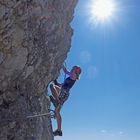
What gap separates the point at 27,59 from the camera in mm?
17609

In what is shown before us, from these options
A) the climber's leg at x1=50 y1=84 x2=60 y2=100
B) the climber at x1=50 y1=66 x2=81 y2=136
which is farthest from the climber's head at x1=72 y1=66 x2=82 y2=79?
the climber's leg at x1=50 y1=84 x2=60 y2=100

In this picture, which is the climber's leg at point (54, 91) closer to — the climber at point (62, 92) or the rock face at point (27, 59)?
the climber at point (62, 92)

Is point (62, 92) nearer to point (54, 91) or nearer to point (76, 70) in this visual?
point (54, 91)

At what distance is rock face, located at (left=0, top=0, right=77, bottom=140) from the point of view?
635 inches

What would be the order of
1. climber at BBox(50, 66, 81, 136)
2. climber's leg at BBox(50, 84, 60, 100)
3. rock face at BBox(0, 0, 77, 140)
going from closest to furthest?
rock face at BBox(0, 0, 77, 140) < climber at BBox(50, 66, 81, 136) < climber's leg at BBox(50, 84, 60, 100)

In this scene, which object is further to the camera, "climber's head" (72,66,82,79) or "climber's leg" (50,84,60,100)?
"climber's leg" (50,84,60,100)

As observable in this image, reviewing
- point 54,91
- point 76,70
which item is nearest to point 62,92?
point 54,91

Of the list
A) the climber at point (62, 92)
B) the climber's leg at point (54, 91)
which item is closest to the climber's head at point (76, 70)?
the climber at point (62, 92)

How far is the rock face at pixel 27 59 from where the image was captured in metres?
16.1

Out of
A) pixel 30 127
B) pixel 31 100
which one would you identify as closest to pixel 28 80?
pixel 31 100

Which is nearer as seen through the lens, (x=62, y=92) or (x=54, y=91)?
(x=62, y=92)

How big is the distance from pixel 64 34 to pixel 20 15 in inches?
226

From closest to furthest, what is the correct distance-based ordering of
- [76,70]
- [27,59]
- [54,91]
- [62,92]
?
[27,59]
[76,70]
[62,92]
[54,91]

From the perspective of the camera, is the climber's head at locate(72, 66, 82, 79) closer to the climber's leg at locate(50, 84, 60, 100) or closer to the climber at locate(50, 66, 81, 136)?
the climber at locate(50, 66, 81, 136)
